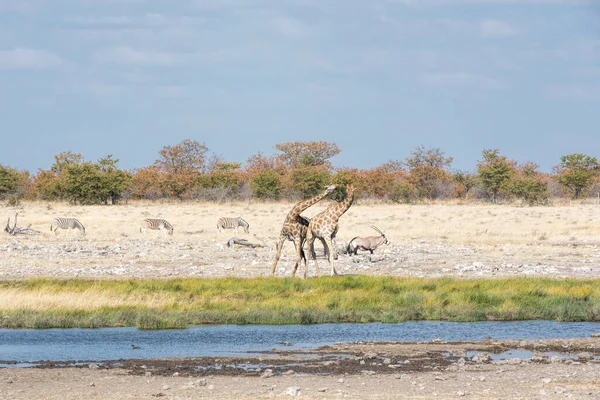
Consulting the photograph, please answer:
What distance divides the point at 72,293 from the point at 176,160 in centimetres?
8731

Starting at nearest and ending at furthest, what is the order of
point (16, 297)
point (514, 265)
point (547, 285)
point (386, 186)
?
point (16, 297) → point (547, 285) → point (514, 265) → point (386, 186)

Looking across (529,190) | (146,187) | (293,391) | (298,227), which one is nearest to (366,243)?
(298,227)

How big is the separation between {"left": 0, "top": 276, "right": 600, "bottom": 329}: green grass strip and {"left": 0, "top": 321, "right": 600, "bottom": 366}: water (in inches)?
19.8

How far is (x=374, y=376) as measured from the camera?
492 inches

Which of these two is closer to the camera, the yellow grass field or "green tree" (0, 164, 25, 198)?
the yellow grass field

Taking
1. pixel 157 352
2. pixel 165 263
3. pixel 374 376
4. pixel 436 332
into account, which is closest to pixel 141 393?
pixel 374 376

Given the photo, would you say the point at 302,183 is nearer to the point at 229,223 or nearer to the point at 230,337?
the point at 229,223

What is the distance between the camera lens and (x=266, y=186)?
75.2 metres

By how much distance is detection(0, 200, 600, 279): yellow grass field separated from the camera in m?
27.0

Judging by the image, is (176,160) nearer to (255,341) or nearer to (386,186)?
(386,186)

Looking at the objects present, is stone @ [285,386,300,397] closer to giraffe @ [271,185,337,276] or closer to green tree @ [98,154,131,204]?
giraffe @ [271,185,337,276]

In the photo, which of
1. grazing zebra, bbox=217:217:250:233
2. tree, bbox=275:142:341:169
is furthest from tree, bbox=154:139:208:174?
grazing zebra, bbox=217:217:250:233

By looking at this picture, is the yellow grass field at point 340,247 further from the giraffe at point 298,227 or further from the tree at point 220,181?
the tree at point 220,181

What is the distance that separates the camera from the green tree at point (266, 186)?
7462 cm
